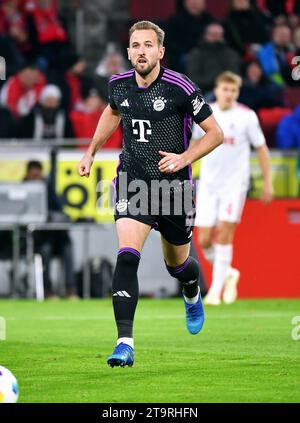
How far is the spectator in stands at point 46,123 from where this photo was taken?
19141 mm

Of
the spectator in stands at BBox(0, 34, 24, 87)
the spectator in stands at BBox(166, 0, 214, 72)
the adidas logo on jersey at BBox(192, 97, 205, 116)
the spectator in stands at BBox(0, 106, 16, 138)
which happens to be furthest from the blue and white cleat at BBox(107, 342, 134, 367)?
the spectator in stands at BBox(166, 0, 214, 72)

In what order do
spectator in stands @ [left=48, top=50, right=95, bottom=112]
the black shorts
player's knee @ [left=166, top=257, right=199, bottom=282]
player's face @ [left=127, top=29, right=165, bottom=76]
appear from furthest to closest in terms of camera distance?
spectator in stands @ [left=48, top=50, right=95, bottom=112] < player's knee @ [left=166, top=257, right=199, bottom=282] < the black shorts < player's face @ [left=127, top=29, right=165, bottom=76]

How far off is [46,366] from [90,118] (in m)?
11.1

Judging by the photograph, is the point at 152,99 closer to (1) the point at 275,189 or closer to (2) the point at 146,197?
(2) the point at 146,197

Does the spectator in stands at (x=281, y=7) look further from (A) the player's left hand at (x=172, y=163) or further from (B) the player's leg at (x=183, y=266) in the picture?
(A) the player's left hand at (x=172, y=163)

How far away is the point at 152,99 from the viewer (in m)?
9.16

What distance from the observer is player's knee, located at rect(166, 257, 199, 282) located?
10.1m

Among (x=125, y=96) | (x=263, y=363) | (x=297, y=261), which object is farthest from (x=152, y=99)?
(x=297, y=261)

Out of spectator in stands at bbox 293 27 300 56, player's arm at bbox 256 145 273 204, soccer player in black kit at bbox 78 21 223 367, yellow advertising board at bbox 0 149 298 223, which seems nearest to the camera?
soccer player in black kit at bbox 78 21 223 367

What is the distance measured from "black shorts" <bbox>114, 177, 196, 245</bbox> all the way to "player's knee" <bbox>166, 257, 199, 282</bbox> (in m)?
0.48

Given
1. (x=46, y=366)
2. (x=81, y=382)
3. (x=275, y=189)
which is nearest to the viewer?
(x=81, y=382)

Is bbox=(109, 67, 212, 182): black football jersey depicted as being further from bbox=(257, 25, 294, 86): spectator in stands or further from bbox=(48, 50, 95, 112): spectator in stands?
bbox=(257, 25, 294, 86): spectator in stands

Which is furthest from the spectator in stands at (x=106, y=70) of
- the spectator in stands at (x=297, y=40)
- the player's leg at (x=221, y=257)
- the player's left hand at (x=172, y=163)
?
the player's left hand at (x=172, y=163)
